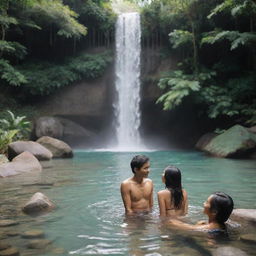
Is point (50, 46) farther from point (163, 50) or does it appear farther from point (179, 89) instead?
point (179, 89)

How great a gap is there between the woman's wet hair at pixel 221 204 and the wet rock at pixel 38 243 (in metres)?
1.84

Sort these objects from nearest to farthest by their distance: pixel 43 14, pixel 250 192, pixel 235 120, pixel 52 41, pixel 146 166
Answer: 1. pixel 146 166
2. pixel 250 192
3. pixel 235 120
4. pixel 43 14
5. pixel 52 41

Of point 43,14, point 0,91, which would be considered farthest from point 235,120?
point 0,91

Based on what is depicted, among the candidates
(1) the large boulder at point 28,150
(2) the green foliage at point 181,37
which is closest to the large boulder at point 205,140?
(2) the green foliage at point 181,37

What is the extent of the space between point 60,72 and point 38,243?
59.9 ft

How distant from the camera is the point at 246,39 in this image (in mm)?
15891

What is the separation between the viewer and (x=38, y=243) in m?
4.09

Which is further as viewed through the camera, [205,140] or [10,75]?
[10,75]

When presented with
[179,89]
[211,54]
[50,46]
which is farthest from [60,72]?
[211,54]

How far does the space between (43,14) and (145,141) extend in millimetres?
8927

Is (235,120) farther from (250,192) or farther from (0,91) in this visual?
(0,91)

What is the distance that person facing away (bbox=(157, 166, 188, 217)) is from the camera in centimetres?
473

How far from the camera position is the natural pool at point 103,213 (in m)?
3.93

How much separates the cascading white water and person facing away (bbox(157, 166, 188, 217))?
1590 cm
